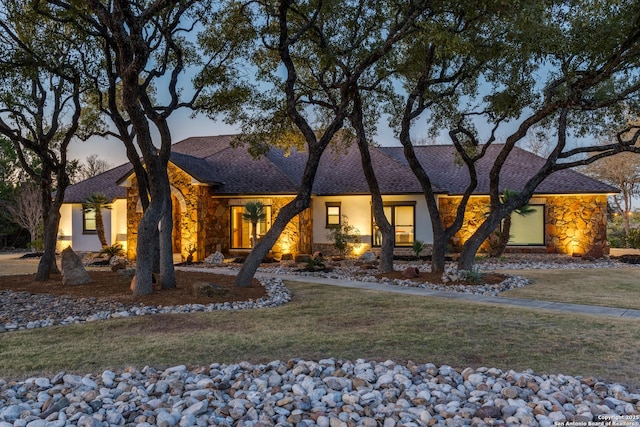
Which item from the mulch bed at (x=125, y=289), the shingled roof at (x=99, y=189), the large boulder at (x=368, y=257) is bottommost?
the mulch bed at (x=125, y=289)

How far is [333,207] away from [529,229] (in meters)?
8.30

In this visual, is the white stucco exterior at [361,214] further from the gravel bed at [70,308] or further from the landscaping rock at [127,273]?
the gravel bed at [70,308]

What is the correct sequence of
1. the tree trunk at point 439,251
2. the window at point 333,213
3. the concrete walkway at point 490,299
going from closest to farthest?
the concrete walkway at point 490,299 < the tree trunk at point 439,251 < the window at point 333,213

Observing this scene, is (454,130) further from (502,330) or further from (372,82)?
(502,330)

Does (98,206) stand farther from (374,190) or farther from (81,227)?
(374,190)

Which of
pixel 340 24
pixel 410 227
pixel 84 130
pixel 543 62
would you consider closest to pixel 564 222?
pixel 410 227

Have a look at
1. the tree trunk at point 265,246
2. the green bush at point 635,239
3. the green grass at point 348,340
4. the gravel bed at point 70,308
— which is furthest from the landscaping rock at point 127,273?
the green bush at point 635,239

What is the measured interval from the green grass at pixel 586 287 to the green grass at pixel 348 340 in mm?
2059

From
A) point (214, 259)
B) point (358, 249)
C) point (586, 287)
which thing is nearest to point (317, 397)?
point (586, 287)

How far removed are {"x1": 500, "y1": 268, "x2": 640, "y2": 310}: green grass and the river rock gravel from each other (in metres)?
5.49

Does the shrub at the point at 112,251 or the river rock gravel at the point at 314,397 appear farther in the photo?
the shrub at the point at 112,251

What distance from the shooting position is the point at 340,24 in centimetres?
1219

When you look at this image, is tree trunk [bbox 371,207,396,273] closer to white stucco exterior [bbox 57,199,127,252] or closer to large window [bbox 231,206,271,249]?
large window [bbox 231,206,271,249]

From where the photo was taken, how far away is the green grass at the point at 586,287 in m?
9.29
